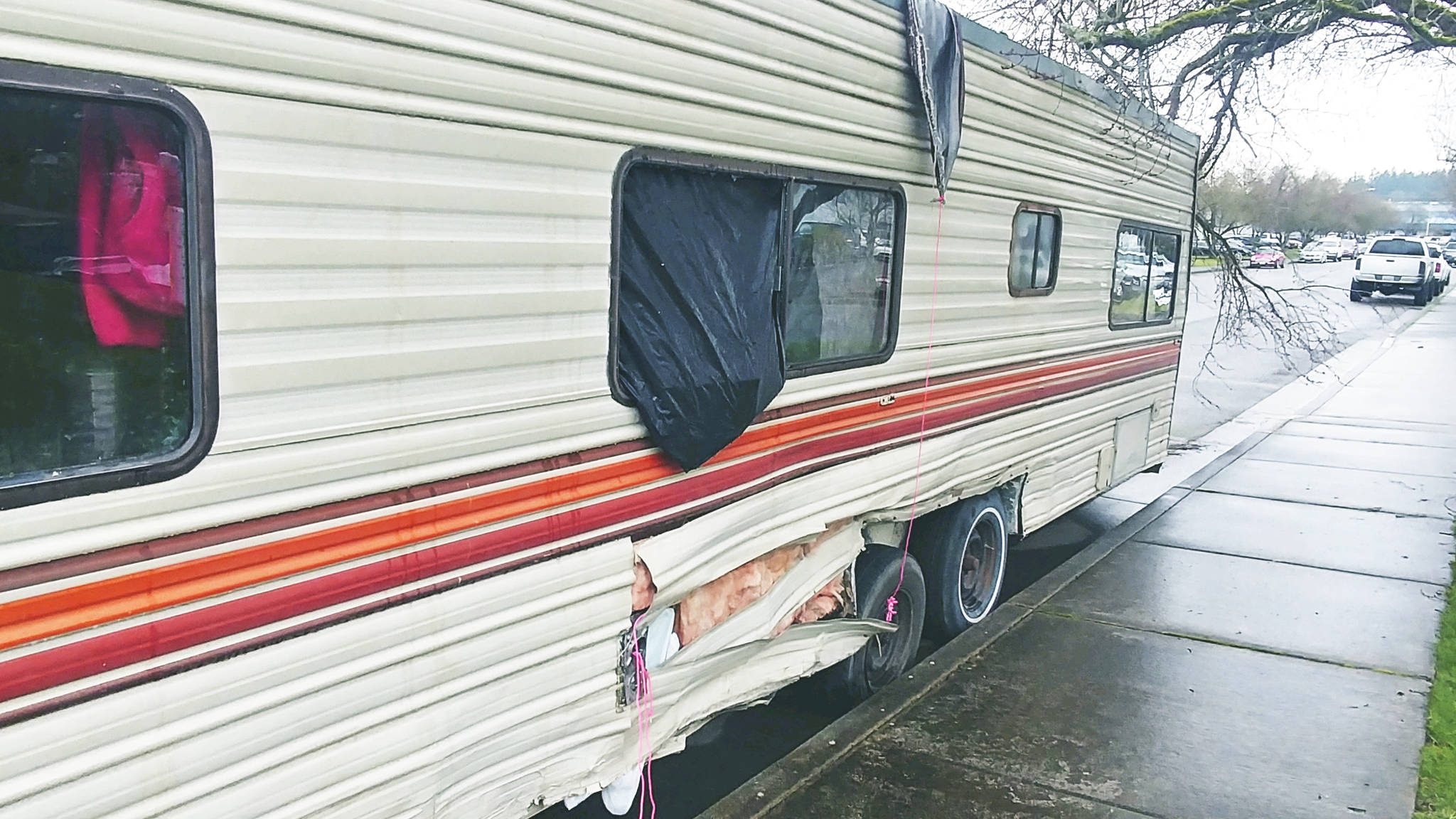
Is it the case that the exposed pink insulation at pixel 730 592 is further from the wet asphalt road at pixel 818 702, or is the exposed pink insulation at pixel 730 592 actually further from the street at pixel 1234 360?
the street at pixel 1234 360

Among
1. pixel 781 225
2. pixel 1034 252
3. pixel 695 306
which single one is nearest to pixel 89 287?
pixel 695 306

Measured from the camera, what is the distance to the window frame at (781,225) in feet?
10.7

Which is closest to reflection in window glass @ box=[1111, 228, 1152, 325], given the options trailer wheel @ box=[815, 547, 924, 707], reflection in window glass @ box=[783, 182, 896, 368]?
trailer wheel @ box=[815, 547, 924, 707]

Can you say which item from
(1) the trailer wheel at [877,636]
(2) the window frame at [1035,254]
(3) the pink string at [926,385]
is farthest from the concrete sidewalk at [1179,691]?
(2) the window frame at [1035,254]

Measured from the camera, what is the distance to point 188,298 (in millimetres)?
2271

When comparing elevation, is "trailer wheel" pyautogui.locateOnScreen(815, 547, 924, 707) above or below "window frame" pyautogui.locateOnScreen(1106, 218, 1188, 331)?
below

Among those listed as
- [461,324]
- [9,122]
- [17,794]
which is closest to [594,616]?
[461,324]

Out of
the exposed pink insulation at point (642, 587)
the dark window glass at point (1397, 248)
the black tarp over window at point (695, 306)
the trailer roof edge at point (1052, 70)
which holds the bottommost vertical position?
the exposed pink insulation at point (642, 587)

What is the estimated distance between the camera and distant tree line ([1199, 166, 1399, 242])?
12547 mm

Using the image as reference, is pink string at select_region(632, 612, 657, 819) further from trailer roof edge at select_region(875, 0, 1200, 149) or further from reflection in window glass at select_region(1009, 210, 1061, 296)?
reflection in window glass at select_region(1009, 210, 1061, 296)

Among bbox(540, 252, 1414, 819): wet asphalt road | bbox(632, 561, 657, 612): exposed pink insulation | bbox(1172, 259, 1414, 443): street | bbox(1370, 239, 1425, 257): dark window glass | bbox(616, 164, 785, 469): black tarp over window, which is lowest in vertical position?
bbox(540, 252, 1414, 819): wet asphalt road

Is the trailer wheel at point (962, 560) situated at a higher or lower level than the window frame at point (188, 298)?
lower

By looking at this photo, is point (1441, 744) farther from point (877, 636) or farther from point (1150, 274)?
point (1150, 274)

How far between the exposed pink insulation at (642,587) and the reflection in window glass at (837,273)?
999mm
